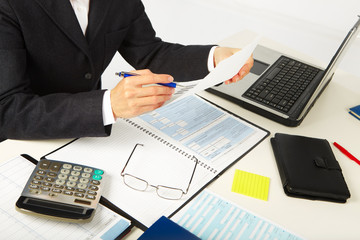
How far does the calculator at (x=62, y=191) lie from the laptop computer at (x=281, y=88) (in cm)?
57

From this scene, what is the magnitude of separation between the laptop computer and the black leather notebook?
0.12 metres

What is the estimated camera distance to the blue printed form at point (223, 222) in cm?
73

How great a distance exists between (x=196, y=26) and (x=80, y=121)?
236 centimetres

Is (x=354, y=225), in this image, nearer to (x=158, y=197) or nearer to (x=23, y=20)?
(x=158, y=197)

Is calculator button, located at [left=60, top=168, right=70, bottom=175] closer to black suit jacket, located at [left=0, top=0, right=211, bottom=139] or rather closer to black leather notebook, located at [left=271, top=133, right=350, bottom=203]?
black suit jacket, located at [left=0, top=0, right=211, bottom=139]

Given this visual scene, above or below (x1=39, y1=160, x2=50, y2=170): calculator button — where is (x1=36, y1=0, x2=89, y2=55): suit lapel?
above

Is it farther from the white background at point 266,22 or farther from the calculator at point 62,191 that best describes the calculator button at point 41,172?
the white background at point 266,22

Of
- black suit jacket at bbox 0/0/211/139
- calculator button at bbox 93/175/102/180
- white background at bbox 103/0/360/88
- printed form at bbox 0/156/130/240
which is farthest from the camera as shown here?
white background at bbox 103/0/360/88

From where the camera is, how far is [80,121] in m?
0.86

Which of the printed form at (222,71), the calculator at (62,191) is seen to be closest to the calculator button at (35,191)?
the calculator at (62,191)

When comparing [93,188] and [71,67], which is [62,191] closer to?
[93,188]

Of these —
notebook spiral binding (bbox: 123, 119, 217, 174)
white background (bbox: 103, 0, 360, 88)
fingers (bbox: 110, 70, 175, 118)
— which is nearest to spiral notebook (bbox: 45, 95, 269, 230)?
notebook spiral binding (bbox: 123, 119, 217, 174)

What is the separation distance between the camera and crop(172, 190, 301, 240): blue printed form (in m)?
0.73

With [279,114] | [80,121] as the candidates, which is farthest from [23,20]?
[279,114]
